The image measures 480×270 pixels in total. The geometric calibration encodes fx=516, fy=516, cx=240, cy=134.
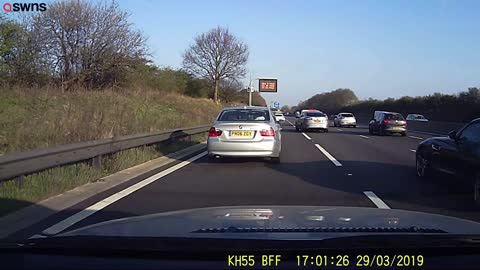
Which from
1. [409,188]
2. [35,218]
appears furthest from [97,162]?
[409,188]

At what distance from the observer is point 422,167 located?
11039 mm

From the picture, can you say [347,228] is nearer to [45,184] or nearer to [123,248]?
[123,248]

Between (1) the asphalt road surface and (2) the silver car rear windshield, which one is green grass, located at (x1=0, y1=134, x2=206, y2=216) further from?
(2) the silver car rear windshield

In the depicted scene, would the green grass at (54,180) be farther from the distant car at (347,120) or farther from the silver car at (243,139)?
the distant car at (347,120)

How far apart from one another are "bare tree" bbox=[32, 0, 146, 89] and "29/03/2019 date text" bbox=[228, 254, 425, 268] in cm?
3287

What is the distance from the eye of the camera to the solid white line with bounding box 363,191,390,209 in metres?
7.64

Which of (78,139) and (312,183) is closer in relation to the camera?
(312,183)

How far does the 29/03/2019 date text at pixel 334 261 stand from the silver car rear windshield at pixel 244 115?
34.7 feet

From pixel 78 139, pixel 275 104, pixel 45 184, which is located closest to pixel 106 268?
pixel 45 184

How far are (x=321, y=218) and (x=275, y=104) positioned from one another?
88895mm

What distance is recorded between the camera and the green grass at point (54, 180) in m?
7.48

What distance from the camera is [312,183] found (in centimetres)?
994

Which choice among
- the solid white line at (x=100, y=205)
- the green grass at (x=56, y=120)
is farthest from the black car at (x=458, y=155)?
the green grass at (x=56, y=120)

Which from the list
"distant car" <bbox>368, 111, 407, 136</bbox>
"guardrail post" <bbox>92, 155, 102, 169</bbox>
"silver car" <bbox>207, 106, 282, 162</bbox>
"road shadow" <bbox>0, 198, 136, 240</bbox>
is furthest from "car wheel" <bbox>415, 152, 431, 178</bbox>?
"distant car" <bbox>368, 111, 407, 136</bbox>
